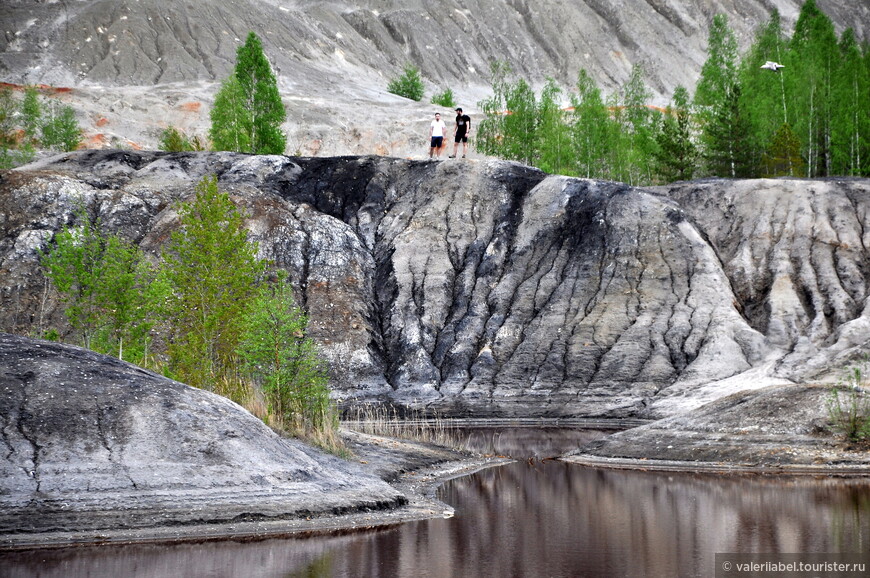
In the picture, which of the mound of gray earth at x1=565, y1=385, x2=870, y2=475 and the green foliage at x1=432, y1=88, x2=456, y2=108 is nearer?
the mound of gray earth at x1=565, y1=385, x2=870, y2=475

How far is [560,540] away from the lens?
18516mm

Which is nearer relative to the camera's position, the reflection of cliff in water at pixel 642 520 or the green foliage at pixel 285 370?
the reflection of cliff in water at pixel 642 520

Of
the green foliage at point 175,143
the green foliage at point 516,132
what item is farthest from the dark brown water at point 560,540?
the green foliage at point 516,132

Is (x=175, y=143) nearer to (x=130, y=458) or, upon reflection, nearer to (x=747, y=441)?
(x=747, y=441)

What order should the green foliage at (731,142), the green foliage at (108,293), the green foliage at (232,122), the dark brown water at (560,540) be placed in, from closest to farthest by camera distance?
the dark brown water at (560,540), the green foliage at (108,293), the green foliage at (731,142), the green foliage at (232,122)

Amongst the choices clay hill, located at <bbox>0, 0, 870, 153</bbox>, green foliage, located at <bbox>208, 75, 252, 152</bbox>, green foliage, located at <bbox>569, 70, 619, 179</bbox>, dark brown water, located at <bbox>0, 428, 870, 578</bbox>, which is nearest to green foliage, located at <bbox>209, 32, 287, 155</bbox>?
green foliage, located at <bbox>208, 75, 252, 152</bbox>

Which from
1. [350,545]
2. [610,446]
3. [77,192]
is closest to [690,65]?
[77,192]

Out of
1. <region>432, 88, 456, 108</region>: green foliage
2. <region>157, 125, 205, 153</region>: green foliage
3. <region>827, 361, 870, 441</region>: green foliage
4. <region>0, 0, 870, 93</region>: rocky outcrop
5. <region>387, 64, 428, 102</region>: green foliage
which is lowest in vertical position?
<region>827, 361, 870, 441</region>: green foliage

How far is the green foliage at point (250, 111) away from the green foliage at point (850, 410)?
5852cm

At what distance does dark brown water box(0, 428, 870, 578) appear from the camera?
1595cm

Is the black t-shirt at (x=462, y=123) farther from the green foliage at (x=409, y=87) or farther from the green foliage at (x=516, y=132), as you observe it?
the green foliage at (x=409, y=87)

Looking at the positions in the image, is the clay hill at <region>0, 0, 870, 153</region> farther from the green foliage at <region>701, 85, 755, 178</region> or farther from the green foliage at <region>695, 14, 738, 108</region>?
the green foliage at <region>701, 85, 755, 178</region>

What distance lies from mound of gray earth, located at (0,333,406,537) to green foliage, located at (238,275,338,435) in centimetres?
377

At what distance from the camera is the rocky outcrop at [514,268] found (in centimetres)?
4919
